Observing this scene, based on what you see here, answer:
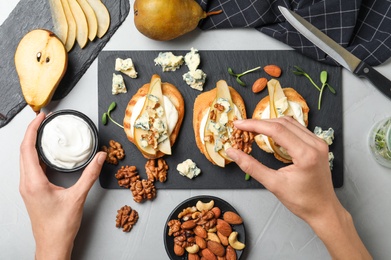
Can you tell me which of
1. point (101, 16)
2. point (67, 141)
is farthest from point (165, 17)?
point (67, 141)

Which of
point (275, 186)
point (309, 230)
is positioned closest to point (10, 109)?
point (275, 186)

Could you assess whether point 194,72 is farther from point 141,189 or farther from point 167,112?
point 141,189

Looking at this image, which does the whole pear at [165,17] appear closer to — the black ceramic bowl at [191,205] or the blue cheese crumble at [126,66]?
the blue cheese crumble at [126,66]

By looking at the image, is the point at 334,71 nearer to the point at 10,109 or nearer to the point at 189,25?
the point at 189,25

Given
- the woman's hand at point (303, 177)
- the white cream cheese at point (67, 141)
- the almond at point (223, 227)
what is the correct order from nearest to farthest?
the woman's hand at point (303, 177), the white cream cheese at point (67, 141), the almond at point (223, 227)

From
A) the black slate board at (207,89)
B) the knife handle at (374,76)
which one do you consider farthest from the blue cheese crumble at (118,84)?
the knife handle at (374,76)
